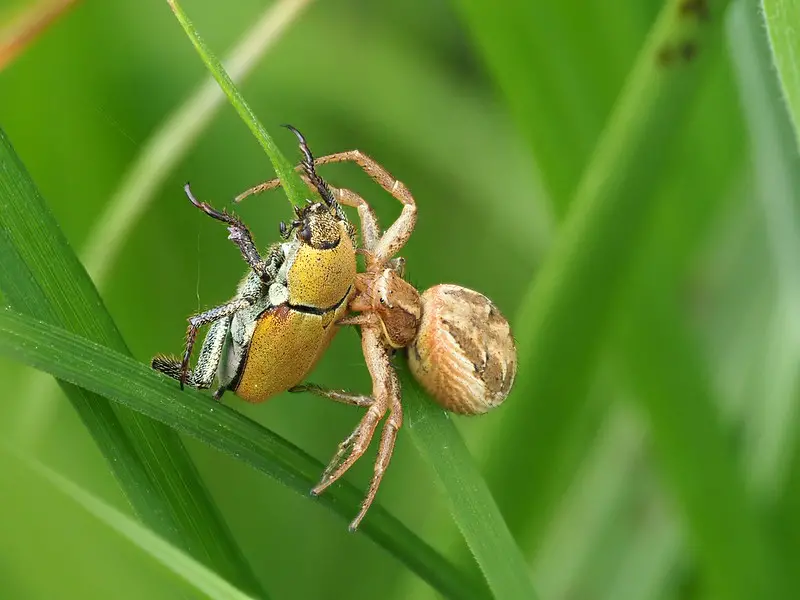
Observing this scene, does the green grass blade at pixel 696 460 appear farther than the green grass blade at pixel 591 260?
Yes

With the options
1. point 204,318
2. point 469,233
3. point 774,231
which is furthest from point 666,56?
point 469,233

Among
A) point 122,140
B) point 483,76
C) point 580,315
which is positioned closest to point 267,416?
point 122,140

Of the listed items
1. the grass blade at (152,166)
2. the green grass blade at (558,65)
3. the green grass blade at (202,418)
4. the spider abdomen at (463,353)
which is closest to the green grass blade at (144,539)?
the green grass blade at (202,418)

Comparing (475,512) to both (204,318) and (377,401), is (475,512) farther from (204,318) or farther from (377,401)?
(204,318)

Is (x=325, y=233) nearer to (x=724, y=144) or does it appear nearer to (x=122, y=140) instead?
(x=122, y=140)

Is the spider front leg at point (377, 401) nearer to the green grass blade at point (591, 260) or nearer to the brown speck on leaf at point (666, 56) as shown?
the green grass blade at point (591, 260)

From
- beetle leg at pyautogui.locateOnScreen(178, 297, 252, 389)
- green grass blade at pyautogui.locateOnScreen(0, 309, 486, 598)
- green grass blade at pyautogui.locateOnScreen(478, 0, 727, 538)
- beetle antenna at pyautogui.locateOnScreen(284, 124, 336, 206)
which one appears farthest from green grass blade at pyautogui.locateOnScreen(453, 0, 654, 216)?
green grass blade at pyautogui.locateOnScreen(0, 309, 486, 598)
